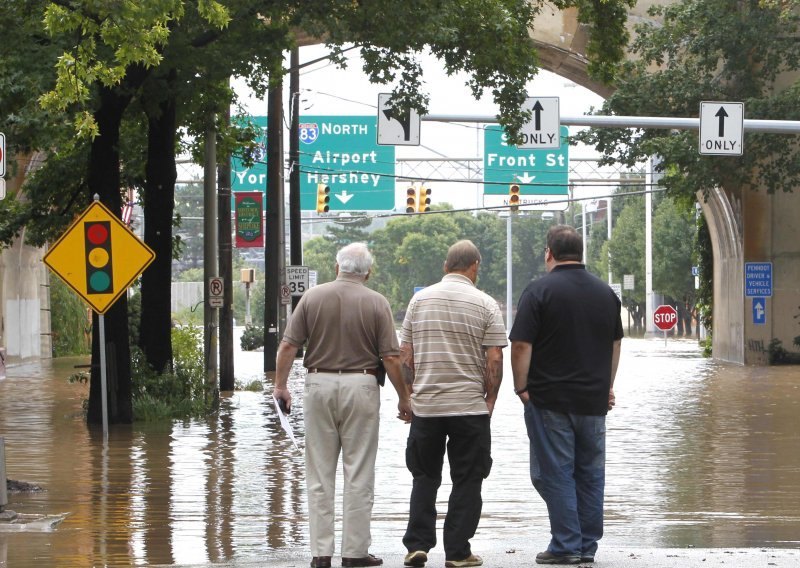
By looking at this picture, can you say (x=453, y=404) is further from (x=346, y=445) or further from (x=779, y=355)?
(x=779, y=355)

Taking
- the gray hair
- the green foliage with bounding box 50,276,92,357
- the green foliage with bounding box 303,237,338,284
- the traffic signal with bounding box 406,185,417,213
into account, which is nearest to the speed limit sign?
the traffic signal with bounding box 406,185,417,213

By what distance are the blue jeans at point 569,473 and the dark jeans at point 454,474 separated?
11.9 inches

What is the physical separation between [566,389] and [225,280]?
19.3 m

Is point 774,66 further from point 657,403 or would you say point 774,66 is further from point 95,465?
point 95,465

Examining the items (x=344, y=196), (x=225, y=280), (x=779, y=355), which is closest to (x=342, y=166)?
(x=344, y=196)

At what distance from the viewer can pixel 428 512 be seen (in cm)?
837

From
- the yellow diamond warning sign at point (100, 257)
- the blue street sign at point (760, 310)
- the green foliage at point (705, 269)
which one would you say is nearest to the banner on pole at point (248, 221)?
the blue street sign at point (760, 310)

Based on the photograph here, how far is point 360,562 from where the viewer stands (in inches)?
330

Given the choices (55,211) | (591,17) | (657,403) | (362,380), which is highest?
(591,17)

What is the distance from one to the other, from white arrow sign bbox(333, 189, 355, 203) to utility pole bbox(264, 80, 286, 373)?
10.9 m

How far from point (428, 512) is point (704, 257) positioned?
3720 centimetres

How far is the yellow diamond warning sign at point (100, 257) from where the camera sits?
15758 millimetres

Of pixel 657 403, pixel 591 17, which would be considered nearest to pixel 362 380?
pixel 591 17

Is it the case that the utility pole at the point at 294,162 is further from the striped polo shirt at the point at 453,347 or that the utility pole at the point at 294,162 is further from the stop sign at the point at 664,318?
the striped polo shirt at the point at 453,347
